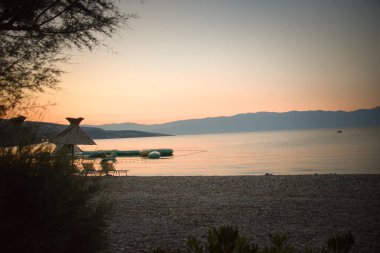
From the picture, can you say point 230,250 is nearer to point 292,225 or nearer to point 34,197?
point 34,197

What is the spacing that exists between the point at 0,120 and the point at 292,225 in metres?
5.68

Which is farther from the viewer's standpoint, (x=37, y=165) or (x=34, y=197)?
(x=37, y=165)

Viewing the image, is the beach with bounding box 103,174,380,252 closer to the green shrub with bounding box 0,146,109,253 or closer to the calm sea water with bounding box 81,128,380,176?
the green shrub with bounding box 0,146,109,253

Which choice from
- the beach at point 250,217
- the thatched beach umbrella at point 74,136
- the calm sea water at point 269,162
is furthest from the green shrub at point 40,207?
the thatched beach umbrella at point 74,136

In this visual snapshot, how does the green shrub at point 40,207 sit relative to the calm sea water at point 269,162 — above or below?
above

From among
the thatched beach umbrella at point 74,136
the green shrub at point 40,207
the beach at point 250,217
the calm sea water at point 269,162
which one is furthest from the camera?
the calm sea water at point 269,162

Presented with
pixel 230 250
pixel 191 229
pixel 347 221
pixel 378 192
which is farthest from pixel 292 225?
pixel 378 192

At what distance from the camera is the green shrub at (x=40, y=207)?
2328 millimetres

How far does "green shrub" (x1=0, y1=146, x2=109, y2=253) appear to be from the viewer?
7.64 ft

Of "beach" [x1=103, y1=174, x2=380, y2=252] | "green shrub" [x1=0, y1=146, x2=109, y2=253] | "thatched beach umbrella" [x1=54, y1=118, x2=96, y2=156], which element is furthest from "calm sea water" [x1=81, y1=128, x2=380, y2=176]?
"thatched beach umbrella" [x1=54, y1=118, x2=96, y2=156]

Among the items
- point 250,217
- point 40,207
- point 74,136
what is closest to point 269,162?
point 74,136

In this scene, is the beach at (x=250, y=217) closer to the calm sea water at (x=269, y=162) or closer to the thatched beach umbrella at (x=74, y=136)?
the calm sea water at (x=269, y=162)

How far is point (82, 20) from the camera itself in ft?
18.7

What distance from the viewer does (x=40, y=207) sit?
2379mm
